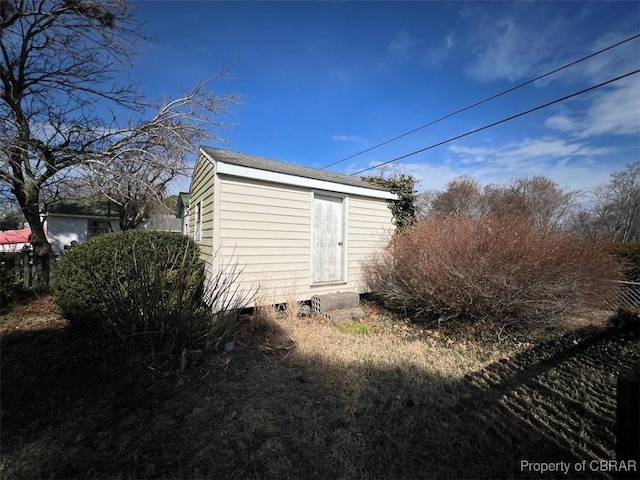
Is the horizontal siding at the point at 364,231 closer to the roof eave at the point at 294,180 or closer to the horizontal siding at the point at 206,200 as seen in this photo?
the roof eave at the point at 294,180

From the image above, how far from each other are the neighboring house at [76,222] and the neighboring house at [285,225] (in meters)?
17.0

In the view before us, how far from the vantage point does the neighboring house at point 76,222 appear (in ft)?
60.5

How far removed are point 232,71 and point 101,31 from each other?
3310 mm

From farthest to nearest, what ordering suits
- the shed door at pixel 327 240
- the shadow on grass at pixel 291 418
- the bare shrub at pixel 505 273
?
the shed door at pixel 327 240, the bare shrub at pixel 505 273, the shadow on grass at pixel 291 418

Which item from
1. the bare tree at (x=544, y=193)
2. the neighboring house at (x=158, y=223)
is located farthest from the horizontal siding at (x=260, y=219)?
the neighboring house at (x=158, y=223)

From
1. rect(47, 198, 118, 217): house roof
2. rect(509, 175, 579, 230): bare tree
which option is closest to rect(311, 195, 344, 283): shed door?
rect(509, 175, 579, 230): bare tree

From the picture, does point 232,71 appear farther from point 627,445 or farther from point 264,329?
point 627,445

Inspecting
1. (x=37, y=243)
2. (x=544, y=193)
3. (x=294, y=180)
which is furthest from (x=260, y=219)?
(x=544, y=193)

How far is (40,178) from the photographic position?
7.50m

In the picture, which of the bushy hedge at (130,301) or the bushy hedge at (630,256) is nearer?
the bushy hedge at (130,301)

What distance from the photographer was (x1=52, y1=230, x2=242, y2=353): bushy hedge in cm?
328

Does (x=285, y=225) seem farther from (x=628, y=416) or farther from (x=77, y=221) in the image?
(x=77, y=221)

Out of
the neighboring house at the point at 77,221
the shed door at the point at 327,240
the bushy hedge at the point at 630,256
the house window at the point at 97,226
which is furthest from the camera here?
the house window at the point at 97,226

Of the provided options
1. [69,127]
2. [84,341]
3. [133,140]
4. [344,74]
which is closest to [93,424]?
[84,341]
